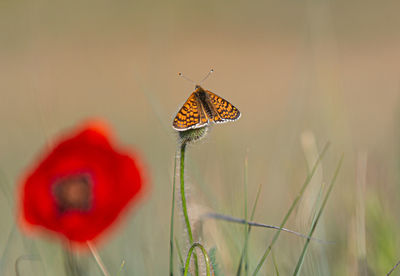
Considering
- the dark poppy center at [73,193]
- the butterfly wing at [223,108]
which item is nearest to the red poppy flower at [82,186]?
the dark poppy center at [73,193]

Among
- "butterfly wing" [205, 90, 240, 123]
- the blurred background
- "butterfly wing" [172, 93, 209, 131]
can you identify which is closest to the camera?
"butterfly wing" [172, 93, 209, 131]

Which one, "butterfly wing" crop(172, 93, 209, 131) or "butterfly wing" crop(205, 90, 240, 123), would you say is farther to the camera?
"butterfly wing" crop(205, 90, 240, 123)

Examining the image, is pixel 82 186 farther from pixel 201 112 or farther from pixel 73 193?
pixel 201 112

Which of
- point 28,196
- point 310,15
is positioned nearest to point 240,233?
point 28,196

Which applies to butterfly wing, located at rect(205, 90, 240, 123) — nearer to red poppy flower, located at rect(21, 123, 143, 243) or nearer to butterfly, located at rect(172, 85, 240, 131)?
butterfly, located at rect(172, 85, 240, 131)

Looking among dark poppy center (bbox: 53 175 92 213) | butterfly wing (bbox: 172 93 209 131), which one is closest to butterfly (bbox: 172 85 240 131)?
butterfly wing (bbox: 172 93 209 131)

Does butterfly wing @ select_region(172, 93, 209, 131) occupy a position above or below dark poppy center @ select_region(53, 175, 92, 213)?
above

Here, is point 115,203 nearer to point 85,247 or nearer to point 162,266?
point 85,247
